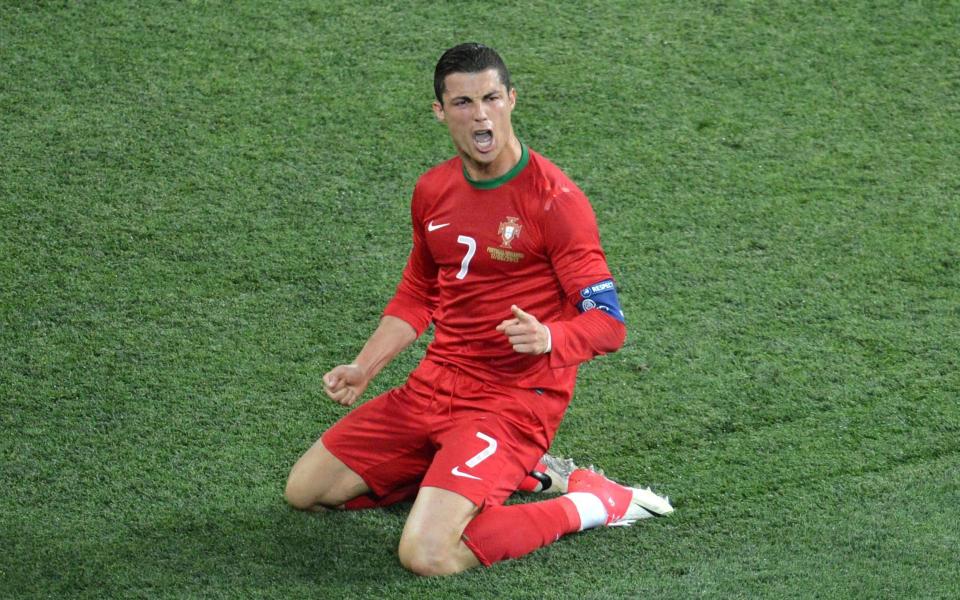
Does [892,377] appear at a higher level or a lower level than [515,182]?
lower

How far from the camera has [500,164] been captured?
3.53 metres

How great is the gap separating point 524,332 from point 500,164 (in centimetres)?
55

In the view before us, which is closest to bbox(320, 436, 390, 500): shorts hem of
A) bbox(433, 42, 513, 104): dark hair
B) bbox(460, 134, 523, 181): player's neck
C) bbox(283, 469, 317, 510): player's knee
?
bbox(283, 469, 317, 510): player's knee

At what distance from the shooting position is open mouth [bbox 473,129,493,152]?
136 inches

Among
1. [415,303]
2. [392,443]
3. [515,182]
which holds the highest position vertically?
[515,182]

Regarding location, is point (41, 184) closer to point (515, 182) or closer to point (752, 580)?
point (515, 182)

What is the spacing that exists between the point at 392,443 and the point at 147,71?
9.35 ft

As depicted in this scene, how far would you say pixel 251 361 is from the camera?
448 centimetres

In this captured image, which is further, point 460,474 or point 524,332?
point 460,474

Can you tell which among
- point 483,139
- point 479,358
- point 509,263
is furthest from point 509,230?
point 479,358

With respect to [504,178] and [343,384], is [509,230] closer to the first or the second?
[504,178]

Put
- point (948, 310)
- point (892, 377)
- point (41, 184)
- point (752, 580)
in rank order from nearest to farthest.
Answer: point (752, 580)
point (892, 377)
point (948, 310)
point (41, 184)

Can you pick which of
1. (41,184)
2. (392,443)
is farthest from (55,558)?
(41,184)

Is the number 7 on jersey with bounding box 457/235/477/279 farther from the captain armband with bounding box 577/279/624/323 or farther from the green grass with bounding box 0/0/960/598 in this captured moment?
the green grass with bounding box 0/0/960/598
